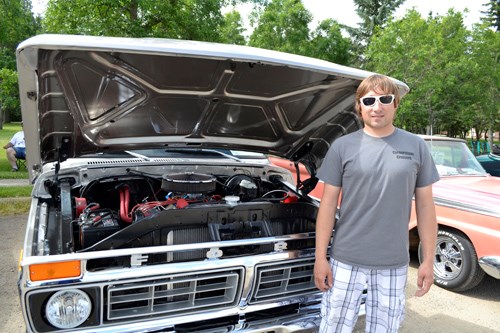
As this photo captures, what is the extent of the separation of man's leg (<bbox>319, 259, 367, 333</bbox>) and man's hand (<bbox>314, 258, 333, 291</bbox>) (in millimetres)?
28

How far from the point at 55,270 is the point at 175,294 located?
2.07ft

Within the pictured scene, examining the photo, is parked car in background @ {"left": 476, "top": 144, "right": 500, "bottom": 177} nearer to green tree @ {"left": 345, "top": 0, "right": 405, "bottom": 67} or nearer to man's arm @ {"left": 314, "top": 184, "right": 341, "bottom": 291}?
man's arm @ {"left": 314, "top": 184, "right": 341, "bottom": 291}

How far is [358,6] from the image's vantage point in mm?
31391

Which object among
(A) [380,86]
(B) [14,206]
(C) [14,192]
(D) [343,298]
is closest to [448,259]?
(D) [343,298]

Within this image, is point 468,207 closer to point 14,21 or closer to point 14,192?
point 14,192

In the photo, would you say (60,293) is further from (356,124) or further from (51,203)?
(356,124)

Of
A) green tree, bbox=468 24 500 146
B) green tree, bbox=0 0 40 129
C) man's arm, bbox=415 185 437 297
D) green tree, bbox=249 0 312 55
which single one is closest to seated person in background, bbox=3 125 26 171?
green tree, bbox=0 0 40 129

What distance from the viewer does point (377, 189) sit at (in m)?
1.99

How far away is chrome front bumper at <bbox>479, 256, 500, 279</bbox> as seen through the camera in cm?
357

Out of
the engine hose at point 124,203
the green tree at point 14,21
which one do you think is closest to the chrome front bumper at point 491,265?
the engine hose at point 124,203

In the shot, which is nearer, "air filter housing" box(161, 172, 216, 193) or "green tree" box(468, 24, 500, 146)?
"air filter housing" box(161, 172, 216, 193)

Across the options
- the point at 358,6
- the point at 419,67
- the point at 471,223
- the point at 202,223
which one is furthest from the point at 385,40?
the point at 358,6

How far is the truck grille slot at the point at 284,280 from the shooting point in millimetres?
2256

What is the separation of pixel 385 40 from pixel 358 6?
19354 mm
